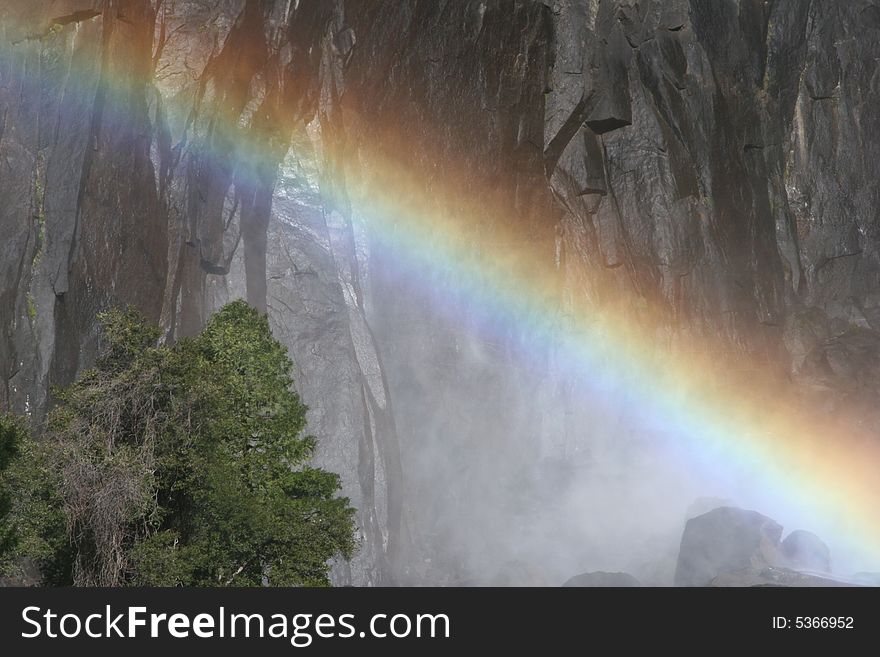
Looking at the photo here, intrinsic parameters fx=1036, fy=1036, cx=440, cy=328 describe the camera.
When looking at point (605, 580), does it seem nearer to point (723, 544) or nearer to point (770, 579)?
point (723, 544)

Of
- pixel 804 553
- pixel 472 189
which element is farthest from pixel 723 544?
pixel 472 189

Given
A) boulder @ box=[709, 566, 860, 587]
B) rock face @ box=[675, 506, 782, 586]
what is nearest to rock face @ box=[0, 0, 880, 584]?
rock face @ box=[675, 506, 782, 586]

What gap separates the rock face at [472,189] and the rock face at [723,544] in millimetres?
175

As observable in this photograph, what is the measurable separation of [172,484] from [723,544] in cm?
2216

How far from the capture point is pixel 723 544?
35406mm

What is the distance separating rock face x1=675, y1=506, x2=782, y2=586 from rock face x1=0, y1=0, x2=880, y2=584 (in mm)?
175

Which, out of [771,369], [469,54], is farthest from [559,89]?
[771,369]

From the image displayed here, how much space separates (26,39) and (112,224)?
224 inches

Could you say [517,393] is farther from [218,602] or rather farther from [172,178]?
[218,602]


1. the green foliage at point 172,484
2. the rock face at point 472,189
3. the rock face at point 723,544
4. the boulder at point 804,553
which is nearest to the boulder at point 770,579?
the rock face at point 723,544

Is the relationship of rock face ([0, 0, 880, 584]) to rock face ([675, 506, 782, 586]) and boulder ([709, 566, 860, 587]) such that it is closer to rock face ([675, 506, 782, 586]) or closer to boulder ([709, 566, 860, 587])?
rock face ([675, 506, 782, 586])

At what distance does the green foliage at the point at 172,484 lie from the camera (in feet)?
59.9

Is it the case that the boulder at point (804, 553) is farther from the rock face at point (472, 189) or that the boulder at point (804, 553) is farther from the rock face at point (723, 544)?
the rock face at point (472, 189)

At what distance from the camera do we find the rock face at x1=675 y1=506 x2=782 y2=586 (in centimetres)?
3472
